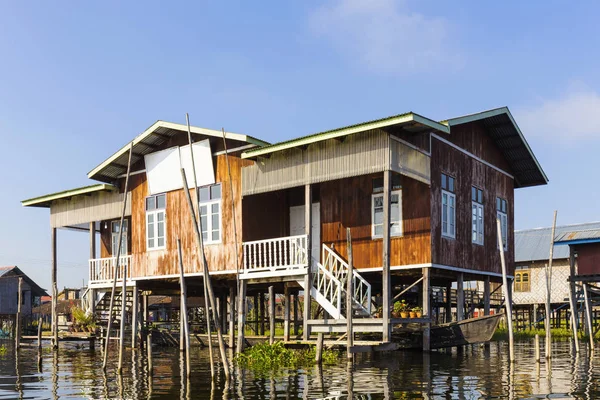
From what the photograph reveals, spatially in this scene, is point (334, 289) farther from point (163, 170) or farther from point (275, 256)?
point (163, 170)

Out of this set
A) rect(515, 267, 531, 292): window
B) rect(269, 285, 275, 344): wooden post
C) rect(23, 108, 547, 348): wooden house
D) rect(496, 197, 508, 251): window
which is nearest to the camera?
rect(23, 108, 547, 348): wooden house

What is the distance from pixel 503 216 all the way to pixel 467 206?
3575 mm

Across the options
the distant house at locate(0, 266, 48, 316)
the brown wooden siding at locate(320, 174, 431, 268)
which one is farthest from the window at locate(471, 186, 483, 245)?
the distant house at locate(0, 266, 48, 316)

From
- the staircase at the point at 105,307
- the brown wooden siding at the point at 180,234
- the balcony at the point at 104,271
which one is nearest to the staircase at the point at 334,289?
the brown wooden siding at the point at 180,234

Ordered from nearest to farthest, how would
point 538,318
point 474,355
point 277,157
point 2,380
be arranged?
point 2,380
point 277,157
point 474,355
point 538,318

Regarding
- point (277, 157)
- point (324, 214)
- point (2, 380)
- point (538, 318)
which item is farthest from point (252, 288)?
point (538, 318)

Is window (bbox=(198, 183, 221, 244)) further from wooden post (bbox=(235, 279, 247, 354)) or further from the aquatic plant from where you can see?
the aquatic plant

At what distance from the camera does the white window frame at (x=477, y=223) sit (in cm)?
2527

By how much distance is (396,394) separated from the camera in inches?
542

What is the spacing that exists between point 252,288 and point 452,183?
A: 8.95 meters

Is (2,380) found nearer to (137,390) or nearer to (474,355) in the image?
(137,390)

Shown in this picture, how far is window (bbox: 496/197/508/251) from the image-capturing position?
2752cm

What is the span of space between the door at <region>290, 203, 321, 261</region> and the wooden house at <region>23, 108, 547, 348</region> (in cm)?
4

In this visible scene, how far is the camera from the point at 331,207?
24484 mm
